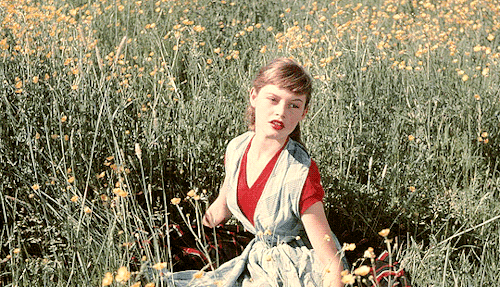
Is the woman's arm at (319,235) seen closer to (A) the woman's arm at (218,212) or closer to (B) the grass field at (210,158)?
(B) the grass field at (210,158)

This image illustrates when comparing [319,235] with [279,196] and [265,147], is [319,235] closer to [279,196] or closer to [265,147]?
[279,196]

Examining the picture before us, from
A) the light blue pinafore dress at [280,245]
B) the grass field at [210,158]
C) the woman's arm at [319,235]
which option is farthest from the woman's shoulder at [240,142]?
the woman's arm at [319,235]

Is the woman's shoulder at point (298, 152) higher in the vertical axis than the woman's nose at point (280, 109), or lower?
lower

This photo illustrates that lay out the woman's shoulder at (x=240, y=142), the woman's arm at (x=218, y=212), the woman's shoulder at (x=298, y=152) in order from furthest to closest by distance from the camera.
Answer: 1. the woman's arm at (x=218, y=212)
2. the woman's shoulder at (x=240, y=142)
3. the woman's shoulder at (x=298, y=152)

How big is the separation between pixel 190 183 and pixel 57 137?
2.02ft

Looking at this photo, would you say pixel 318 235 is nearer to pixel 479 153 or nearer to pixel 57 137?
pixel 57 137

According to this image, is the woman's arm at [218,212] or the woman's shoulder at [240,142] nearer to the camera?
the woman's shoulder at [240,142]

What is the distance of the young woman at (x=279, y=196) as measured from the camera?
2.28 m

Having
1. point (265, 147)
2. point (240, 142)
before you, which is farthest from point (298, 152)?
point (240, 142)

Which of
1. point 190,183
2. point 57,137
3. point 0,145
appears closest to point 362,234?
point 190,183

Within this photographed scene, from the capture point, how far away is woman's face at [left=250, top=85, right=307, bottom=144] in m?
2.26

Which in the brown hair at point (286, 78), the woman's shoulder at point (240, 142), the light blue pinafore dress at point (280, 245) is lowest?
the light blue pinafore dress at point (280, 245)

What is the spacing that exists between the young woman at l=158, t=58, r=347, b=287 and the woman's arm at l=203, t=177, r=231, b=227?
0.12 meters

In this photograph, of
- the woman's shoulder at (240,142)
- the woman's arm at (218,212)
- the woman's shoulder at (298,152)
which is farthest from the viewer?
the woman's arm at (218,212)
